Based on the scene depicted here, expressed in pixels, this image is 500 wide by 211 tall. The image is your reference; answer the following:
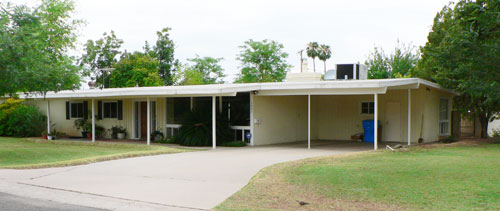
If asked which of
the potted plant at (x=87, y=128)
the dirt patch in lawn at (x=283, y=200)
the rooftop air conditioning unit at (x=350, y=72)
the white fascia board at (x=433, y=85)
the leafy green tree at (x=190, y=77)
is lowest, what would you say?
the dirt patch in lawn at (x=283, y=200)

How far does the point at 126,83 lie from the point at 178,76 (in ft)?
19.5

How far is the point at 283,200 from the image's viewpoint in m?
7.49

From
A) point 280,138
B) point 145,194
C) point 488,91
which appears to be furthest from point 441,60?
point 145,194

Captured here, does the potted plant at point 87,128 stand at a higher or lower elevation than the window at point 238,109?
lower

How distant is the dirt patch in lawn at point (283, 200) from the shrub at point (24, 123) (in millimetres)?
18141

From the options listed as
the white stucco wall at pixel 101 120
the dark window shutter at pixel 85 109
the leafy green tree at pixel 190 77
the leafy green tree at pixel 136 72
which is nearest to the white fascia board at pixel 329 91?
the white stucco wall at pixel 101 120

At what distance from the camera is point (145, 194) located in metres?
8.28

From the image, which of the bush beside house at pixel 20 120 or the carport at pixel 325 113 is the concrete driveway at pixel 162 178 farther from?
the bush beside house at pixel 20 120

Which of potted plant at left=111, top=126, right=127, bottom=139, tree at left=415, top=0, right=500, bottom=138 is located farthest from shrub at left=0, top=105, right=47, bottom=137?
tree at left=415, top=0, right=500, bottom=138

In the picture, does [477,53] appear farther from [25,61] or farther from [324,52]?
[324,52]

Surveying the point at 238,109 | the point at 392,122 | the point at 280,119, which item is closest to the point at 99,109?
the point at 238,109

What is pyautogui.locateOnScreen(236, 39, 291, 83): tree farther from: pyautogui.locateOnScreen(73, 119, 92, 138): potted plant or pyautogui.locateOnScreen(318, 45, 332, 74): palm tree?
pyautogui.locateOnScreen(73, 119, 92, 138): potted plant

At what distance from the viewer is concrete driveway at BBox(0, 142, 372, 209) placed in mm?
8062

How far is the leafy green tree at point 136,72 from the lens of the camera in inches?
1709
